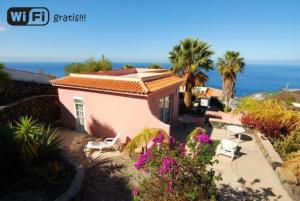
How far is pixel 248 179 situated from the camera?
846 centimetres

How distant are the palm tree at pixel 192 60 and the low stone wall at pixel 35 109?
11.3 m

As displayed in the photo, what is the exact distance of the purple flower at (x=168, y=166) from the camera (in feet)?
15.5

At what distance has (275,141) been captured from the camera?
1203cm

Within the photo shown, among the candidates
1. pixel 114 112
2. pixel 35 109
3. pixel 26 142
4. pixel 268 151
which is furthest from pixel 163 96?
pixel 35 109

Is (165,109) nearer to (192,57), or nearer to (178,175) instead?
(192,57)

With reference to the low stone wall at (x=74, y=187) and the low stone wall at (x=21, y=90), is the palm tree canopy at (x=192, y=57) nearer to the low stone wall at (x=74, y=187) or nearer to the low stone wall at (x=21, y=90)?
the low stone wall at (x=21, y=90)

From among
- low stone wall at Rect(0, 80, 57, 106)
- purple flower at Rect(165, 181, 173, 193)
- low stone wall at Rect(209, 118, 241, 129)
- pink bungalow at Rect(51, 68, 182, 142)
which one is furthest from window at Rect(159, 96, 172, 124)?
low stone wall at Rect(0, 80, 57, 106)

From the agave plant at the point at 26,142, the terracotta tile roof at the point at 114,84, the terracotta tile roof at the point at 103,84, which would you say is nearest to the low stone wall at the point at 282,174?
the terracotta tile roof at the point at 114,84

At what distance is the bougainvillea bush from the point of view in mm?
4766

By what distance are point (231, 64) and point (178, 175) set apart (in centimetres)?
2577

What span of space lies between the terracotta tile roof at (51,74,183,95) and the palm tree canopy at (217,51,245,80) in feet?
53.7

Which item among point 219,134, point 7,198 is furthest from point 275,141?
point 7,198

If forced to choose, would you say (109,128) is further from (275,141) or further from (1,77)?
(275,141)

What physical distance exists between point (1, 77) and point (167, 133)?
1009 centimetres
